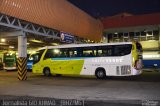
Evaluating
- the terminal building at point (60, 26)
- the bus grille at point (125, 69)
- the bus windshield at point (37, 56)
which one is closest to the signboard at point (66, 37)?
the terminal building at point (60, 26)

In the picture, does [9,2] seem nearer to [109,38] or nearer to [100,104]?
[100,104]

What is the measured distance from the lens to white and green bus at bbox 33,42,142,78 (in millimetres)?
21109

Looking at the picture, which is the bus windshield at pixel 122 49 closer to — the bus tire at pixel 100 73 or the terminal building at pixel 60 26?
the bus tire at pixel 100 73

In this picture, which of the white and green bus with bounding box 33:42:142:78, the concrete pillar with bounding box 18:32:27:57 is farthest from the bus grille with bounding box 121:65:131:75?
the concrete pillar with bounding box 18:32:27:57

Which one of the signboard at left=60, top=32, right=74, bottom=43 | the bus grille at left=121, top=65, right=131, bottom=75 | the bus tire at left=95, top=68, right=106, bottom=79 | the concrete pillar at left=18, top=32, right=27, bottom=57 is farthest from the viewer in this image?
the signboard at left=60, top=32, right=74, bottom=43

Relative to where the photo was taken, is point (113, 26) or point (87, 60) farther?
point (113, 26)

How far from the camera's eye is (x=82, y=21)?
113 feet

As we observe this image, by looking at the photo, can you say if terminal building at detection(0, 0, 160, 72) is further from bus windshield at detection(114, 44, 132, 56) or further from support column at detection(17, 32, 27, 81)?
bus windshield at detection(114, 44, 132, 56)

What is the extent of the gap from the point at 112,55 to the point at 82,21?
44.0 ft

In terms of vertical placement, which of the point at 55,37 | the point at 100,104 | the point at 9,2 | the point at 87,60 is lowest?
the point at 100,104

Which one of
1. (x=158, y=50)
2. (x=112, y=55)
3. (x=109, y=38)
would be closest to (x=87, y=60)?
(x=112, y=55)

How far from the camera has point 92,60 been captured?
22.8 metres

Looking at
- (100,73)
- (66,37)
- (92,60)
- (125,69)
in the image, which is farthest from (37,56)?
(125,69)

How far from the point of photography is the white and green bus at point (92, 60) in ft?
69.3
